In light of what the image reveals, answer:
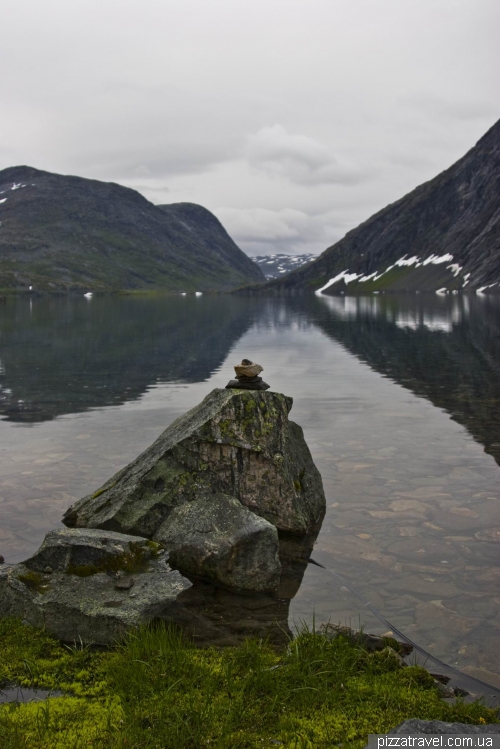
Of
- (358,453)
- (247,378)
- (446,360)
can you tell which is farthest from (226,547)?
(446,360)

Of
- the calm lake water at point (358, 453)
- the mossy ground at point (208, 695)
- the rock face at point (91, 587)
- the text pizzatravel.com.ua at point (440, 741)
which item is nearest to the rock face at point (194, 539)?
the rock face at point (91, 587)

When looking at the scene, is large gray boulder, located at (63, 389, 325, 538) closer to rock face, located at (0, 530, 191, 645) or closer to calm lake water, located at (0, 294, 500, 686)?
calm lake water, located at (0, 294, 500, 686)

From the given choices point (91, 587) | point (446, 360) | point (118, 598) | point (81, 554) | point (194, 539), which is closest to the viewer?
point (118, 598)

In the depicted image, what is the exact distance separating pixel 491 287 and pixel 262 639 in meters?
195

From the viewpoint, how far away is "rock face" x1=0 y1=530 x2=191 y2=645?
334 inches

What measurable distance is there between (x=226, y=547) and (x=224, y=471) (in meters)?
2.65

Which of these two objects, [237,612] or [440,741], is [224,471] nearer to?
[237,612]

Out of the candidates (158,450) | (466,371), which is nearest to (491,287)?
(466,371)

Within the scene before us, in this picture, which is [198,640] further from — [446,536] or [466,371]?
[466,371]

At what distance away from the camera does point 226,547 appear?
10.6 meters

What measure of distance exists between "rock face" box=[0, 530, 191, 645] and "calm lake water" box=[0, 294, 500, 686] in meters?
2.19

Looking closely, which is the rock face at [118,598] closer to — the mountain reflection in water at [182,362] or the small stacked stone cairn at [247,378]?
the small stacked stone cairn at [247,378]

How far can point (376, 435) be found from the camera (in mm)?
20859

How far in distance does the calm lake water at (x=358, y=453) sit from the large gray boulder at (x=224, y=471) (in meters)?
0.99
